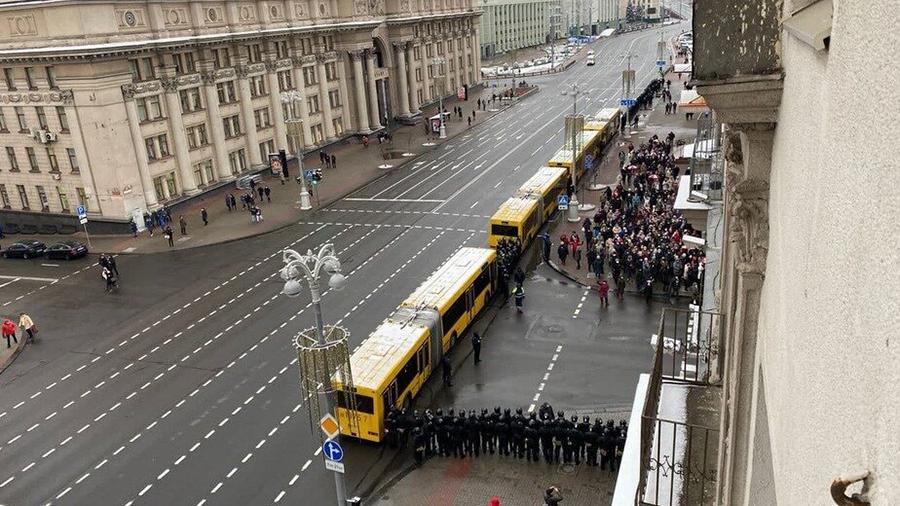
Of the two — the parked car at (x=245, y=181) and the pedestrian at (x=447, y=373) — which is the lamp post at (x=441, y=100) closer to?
the parked car at (x=245, y=181)

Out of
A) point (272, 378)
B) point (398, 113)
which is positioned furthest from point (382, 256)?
point (398, 113)

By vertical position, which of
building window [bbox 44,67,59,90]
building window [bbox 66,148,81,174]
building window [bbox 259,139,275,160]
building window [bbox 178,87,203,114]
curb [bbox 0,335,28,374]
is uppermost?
building window [bbox 44,67,59,90]

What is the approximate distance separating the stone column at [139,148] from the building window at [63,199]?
513 cm

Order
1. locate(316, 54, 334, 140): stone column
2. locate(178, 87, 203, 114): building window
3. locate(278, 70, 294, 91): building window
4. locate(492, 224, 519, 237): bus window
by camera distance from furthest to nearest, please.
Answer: locate(316, 54, 334, 140): stone column, locate(278, 70, 294, 91): building window, locate(178, 87, 203, 114): building window, locate(492, 224, 519, 237): bus window

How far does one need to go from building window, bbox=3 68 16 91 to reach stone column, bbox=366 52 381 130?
1243 inches

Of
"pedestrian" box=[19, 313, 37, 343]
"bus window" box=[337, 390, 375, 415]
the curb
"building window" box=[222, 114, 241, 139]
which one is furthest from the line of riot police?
"building window" box=[222, 114, 241, 139]

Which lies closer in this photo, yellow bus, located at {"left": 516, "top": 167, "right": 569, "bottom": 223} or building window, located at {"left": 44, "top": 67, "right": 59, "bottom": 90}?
yellow bus, located at {"left": 516, "top": 167, "right": 569, "bottom": 223}

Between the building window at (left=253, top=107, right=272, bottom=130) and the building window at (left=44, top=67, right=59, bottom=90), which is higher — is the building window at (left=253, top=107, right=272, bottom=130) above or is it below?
Answer: below

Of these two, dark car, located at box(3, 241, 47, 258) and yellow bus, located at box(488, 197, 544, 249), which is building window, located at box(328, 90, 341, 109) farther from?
yellow bus, located at box(488, 197, 544, 249)

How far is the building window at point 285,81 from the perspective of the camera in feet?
188

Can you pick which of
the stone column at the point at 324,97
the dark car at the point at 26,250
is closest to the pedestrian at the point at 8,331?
the dark car at the point at 26,250

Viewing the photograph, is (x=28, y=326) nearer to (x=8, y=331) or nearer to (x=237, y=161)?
(x=8, y=331)

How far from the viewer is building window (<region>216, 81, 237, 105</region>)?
51062 mm

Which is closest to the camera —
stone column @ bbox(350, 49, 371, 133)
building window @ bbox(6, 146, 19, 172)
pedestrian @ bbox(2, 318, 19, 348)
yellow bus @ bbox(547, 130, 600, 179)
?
pedestrian @ bbox(2, 318, 19, 348)
